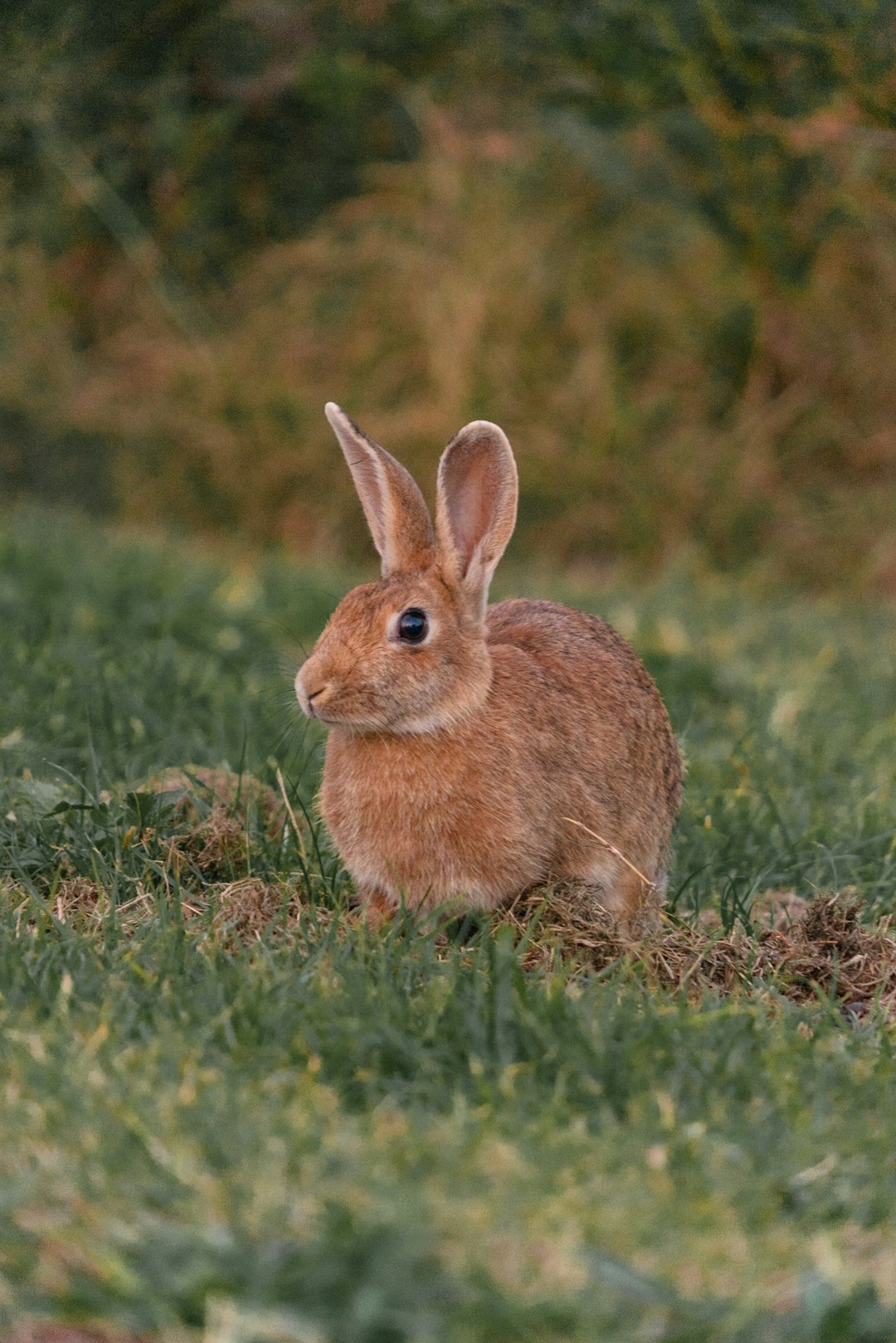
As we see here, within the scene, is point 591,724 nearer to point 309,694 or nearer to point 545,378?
point 309,694

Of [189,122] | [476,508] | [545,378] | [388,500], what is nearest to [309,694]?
[388,500]

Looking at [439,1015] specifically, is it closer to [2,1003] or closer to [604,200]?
[2,1003]

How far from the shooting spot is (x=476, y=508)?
11.3 feet

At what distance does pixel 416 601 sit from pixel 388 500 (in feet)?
0.69

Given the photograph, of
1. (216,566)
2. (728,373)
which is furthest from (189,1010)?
(728,373)

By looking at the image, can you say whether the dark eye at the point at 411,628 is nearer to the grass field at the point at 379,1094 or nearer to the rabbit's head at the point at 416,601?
the rabbit's head at the point at 416,601

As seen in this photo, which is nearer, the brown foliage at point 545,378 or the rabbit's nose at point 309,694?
the rabbit's nose at point 309,694

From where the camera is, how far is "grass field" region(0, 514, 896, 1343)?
6.58 feet

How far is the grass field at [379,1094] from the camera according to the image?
201 cm

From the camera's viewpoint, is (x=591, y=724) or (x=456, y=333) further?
(x=456, y=333)

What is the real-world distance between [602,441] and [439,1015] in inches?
295

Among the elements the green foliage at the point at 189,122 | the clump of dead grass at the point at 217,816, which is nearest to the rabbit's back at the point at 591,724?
the clump of dead grass at the point at 217,816

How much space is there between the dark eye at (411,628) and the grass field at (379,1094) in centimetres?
55

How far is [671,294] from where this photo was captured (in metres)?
10.4
